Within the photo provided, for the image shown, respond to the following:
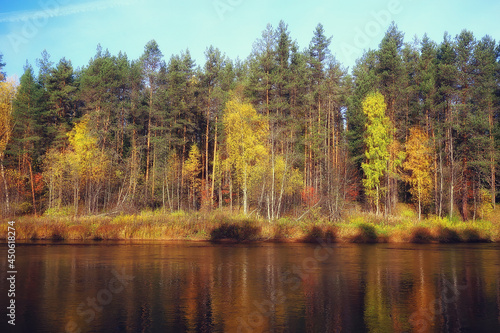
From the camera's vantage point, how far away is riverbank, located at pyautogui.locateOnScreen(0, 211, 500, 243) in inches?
1437

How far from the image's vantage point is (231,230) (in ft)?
123

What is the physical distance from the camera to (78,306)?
13.4 metres

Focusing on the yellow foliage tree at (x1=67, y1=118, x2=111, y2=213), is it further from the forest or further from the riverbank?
the riverbank

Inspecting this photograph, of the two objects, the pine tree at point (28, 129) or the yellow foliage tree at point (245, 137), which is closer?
the yellow foliage tree at point (245, 137)

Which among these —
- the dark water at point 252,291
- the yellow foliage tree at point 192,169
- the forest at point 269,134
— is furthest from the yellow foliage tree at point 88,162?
the dark water at point 252,291

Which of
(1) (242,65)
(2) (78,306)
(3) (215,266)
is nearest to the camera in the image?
(2) (78,306)

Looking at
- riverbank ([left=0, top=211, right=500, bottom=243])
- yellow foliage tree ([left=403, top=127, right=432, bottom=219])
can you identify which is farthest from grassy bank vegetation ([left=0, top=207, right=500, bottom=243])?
yellow foliage tree ([left=403, top=127, right=432, bottom=219])

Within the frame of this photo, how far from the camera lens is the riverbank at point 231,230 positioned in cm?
3650

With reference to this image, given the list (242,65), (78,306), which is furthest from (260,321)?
(242,65)

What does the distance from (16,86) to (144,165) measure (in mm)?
19406

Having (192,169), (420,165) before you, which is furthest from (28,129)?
(420,165)

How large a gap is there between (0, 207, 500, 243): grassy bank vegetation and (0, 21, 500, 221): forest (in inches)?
167

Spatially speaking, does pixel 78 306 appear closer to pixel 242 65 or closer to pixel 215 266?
pixel 215 266

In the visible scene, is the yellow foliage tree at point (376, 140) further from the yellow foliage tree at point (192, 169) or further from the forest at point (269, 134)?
the yellow foliage tree at point (192, 169)
